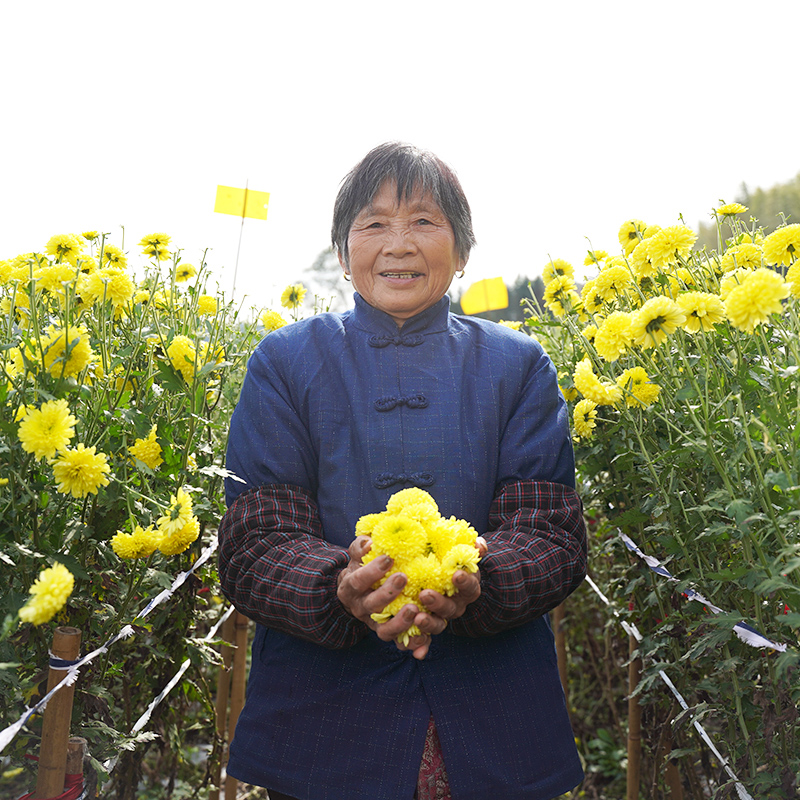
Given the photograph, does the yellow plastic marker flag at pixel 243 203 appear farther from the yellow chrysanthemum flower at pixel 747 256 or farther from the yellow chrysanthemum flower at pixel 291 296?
the yellow chrysanthemum flower at pixel 747 256

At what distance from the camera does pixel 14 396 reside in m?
1.29

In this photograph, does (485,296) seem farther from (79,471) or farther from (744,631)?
(79,471)

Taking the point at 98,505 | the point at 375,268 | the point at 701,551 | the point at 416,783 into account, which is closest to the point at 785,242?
the point at 701,551

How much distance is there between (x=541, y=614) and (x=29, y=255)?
1439 millimetres

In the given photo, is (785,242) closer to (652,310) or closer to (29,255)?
(652,310)

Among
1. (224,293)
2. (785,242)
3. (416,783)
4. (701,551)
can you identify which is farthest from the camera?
(224,293)

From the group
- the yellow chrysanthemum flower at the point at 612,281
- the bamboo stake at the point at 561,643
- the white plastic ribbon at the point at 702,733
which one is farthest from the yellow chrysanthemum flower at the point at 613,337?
the bamboo stake at the point at 561,643

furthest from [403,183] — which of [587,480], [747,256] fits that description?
[587,480]

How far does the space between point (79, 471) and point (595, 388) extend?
1031 mm

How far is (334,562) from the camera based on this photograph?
4.70 feet

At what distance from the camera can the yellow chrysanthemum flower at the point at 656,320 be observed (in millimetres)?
1361

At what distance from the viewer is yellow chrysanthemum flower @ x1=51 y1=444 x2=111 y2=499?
1.20m

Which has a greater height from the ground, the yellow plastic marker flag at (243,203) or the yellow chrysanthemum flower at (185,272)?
the yellow plastic marker flag at (243,203)

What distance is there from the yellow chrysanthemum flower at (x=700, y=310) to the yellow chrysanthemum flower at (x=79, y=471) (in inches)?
39.9
